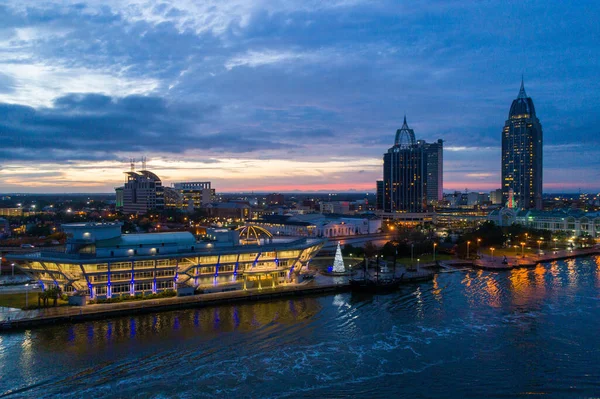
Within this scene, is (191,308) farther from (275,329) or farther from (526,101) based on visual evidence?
(526,101)

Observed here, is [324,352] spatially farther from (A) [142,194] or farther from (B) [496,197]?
(B) [496,197]

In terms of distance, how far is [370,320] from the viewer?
1881cm

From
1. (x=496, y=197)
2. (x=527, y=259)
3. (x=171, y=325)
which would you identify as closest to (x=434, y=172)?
(x=496, y=197)

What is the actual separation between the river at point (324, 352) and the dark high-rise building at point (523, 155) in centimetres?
7692

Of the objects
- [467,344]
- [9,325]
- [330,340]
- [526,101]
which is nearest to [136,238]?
[9,325]

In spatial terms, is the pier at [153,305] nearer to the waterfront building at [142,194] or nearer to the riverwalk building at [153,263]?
the riverwalk building at [153,263]

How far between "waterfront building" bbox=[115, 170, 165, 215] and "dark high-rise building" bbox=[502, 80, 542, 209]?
63959mm

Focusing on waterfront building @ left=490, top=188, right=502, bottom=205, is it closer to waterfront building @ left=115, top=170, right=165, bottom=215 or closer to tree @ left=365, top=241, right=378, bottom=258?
waterfront building @ left=115, top=170, right=165, bottom=215

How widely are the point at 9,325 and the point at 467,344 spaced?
15.8 meters

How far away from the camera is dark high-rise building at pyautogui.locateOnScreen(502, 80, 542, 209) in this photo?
92.1 meters

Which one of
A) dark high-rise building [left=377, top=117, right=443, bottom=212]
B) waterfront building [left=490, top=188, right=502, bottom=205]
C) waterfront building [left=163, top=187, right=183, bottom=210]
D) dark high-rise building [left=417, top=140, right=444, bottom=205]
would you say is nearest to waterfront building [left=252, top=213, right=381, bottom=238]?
dark high-rise building [left=377, top=117, right=443, bottom=212]

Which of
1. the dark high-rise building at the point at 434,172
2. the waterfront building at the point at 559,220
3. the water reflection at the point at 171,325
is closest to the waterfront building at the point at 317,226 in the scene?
the waterfront building at the point at 559,220

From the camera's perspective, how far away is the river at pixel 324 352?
12.6 metres

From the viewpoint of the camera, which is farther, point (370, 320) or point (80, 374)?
point (370, 320)
